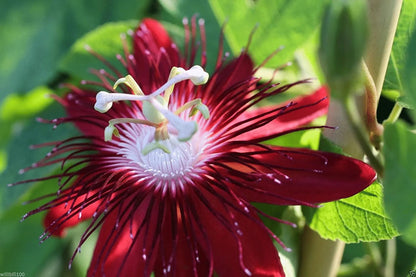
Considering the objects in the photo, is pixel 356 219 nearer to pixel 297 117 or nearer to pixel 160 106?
pixel 297 117

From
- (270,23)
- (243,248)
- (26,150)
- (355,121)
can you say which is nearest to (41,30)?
(26,150)

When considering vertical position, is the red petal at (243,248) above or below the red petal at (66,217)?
below

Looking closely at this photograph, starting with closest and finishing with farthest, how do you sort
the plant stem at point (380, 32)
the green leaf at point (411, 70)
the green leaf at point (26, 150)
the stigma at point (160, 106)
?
the green leaf at point (411, 70)
the plant stem at point (380, 32)
the stigma at point (160, 106)
the green leaf at point (26, 150)

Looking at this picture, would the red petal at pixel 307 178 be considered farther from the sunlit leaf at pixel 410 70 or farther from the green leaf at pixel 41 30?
the green leaf at pixel 41 30

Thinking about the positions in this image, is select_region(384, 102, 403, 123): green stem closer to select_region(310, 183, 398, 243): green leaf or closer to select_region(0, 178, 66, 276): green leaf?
select_region(310, 183, 398, 243): green leaf

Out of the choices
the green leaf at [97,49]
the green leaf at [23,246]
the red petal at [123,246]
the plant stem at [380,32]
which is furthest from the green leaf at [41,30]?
the plant stem at [380,32]
